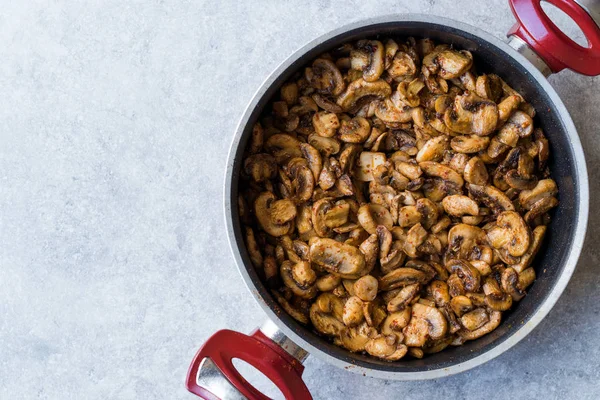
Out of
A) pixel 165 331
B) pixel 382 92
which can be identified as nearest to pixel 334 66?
pixel 382 92

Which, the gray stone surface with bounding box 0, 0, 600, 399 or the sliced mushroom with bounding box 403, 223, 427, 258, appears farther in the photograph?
the gray stone surface with bounding box 0, 0, 600, 399

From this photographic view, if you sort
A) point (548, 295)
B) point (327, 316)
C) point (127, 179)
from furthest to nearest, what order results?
point (127, 179) → point (327, 316) → point (548, 295)

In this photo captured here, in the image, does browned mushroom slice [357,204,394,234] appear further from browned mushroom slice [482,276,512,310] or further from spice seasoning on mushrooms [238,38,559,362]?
browned mushroom slice [482,276,512,310]

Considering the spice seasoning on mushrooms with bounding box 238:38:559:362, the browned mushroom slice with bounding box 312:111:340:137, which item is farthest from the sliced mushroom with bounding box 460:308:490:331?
the browned mushroom slice with bounding box 312:111:340:137

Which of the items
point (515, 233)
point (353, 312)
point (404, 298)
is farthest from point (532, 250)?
→ point (353, 312)

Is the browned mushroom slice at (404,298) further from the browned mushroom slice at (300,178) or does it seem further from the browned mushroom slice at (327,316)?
Result: the browned mushroom slice at (300,178)

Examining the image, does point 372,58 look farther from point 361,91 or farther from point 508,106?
point 508,106
